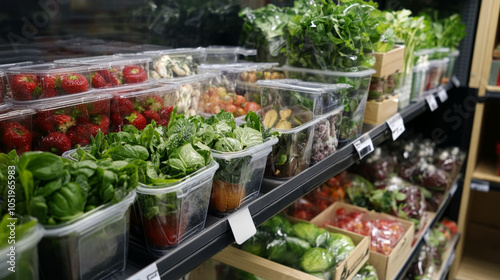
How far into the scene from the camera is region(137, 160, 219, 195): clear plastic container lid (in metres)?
0.79

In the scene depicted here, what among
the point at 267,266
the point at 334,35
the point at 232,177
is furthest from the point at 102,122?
the point at 334,35

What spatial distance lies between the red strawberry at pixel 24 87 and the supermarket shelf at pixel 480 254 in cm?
290

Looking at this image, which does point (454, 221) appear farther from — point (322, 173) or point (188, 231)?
point (188, 231)

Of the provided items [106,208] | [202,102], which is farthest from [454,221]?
[106,208]

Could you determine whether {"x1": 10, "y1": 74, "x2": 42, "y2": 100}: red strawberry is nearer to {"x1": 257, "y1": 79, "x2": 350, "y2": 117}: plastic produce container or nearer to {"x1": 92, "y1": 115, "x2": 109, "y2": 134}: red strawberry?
{"x1": 92, "y1": 115, "x2": 109, "y2": 134}: red strawberry

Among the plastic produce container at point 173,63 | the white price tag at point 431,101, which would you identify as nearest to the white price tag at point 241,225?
the plastic produce container at point 173,63

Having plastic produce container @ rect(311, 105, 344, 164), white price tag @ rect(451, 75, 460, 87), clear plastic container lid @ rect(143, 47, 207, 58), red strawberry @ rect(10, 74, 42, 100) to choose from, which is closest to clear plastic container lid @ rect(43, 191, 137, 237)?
red strawberry @ rect(10, 74, 42, 100)

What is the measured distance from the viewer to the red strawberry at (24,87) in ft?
3.31

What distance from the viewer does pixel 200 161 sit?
2.84ft

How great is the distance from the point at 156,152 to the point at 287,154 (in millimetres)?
437

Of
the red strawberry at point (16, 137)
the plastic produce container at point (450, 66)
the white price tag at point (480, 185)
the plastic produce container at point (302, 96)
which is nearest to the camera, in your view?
the red strawberry at point (16, 137)

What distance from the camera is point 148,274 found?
2.47 feet

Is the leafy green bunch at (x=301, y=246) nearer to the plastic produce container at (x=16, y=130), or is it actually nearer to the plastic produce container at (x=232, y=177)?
the plastic produce container at (x=232, y=177)

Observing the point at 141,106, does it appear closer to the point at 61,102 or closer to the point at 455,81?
the point at 61,102
